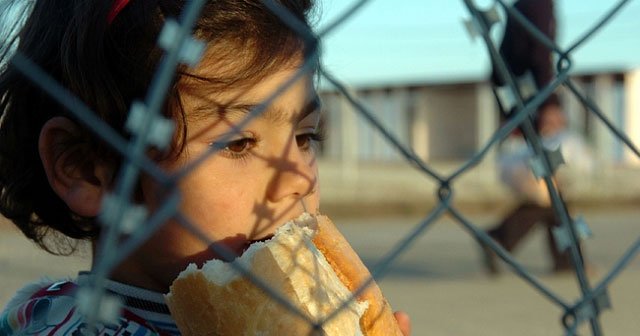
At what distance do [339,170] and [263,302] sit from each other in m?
22.7

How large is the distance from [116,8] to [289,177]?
17.3 inches

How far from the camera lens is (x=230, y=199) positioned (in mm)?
1945

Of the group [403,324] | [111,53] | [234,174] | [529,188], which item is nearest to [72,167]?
[111,53]

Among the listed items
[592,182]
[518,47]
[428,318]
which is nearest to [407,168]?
[592,182]

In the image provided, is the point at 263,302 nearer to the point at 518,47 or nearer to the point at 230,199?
the point at 230,199

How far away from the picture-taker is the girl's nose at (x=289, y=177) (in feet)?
6.51

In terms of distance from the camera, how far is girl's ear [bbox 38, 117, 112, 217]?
207cm

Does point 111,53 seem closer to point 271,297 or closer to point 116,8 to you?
point 116,8

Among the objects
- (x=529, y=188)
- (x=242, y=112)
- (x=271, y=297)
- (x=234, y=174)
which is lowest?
(x=271, y=297)

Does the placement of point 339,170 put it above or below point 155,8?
above

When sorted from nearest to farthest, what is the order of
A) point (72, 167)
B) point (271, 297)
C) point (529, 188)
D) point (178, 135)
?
point (271, 297) < point (178, 135) < point (72, 167) < point (529, 188)

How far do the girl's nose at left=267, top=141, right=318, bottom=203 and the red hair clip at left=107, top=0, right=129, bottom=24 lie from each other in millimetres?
393

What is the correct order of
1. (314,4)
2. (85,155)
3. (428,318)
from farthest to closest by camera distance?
1. (428,318)
2. (314,4)
3. (85,155)

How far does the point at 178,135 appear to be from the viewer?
193 centimetres
